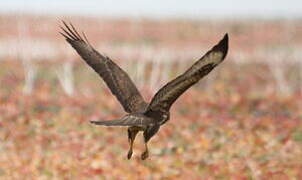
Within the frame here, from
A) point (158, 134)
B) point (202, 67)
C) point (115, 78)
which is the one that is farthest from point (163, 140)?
point (202, 67)

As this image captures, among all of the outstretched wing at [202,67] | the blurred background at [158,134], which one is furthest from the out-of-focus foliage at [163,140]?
the outstretched wing at [202,67]

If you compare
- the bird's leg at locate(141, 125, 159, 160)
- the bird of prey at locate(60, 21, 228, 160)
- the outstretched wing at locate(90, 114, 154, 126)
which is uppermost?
the bird of prey at locate(60, 21, 228, 160)

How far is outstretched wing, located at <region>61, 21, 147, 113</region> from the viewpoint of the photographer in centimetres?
930

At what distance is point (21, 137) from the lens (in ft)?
53.7

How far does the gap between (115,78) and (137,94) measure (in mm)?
358

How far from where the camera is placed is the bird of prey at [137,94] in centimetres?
792

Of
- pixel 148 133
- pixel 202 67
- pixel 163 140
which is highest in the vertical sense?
pixel 202 67

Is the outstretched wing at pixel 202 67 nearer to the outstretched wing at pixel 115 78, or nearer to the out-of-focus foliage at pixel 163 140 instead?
the outstretched wing at pixel 115 78

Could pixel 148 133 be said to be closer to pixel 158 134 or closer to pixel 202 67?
A: pixel 202 67

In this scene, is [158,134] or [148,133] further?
[158,134]

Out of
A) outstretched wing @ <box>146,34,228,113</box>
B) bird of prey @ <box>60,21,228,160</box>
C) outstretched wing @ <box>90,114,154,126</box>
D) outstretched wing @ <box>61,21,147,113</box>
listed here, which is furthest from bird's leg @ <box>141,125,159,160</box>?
outstretched wing @ <box>146,34,228,113</box>

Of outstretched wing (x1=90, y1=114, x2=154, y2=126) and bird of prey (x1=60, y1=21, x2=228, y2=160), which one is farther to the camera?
outstretched wing (x1=90, y1=114, x2=154, y2=126)

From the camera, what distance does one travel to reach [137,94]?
9367mm

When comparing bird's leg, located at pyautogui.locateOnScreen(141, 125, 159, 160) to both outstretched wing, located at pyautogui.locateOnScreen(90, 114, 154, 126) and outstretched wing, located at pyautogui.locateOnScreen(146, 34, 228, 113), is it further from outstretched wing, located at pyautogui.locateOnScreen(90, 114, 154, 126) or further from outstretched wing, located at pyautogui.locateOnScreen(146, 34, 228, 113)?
outstretched wing, located at pyautogui.locateOnScreen(146, 34, 228, 113)
